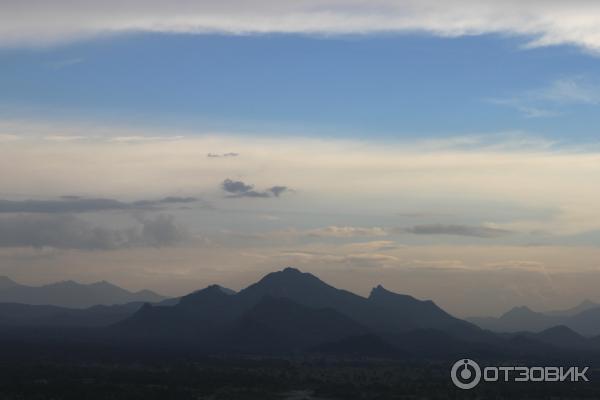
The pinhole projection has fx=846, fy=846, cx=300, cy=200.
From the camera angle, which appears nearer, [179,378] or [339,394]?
[339,394]

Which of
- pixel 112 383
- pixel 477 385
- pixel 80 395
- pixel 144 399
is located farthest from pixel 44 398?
pixel 477 385

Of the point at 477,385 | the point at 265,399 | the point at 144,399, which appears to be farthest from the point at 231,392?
the point at 477,385

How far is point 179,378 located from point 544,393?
265ft

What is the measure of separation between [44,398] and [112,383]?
1237 inches

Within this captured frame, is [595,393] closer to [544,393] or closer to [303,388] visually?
[544,393]

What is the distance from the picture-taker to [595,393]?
181 metres

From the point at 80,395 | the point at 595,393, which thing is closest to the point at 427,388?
the point at 595,393

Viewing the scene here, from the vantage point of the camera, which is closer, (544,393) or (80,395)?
(80,395)

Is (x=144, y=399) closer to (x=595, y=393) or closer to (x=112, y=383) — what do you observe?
(x=112, y=383)

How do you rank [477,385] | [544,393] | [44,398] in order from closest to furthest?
[44,398] → [544,393] → [477,385]

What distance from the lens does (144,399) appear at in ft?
490

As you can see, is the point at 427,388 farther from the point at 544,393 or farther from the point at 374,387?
the point at 544,393

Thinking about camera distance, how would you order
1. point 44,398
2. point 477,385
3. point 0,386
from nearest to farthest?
point 44,398
point 0,386
point 477,385

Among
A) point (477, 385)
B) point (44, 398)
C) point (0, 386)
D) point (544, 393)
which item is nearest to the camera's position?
point (44, 398)
